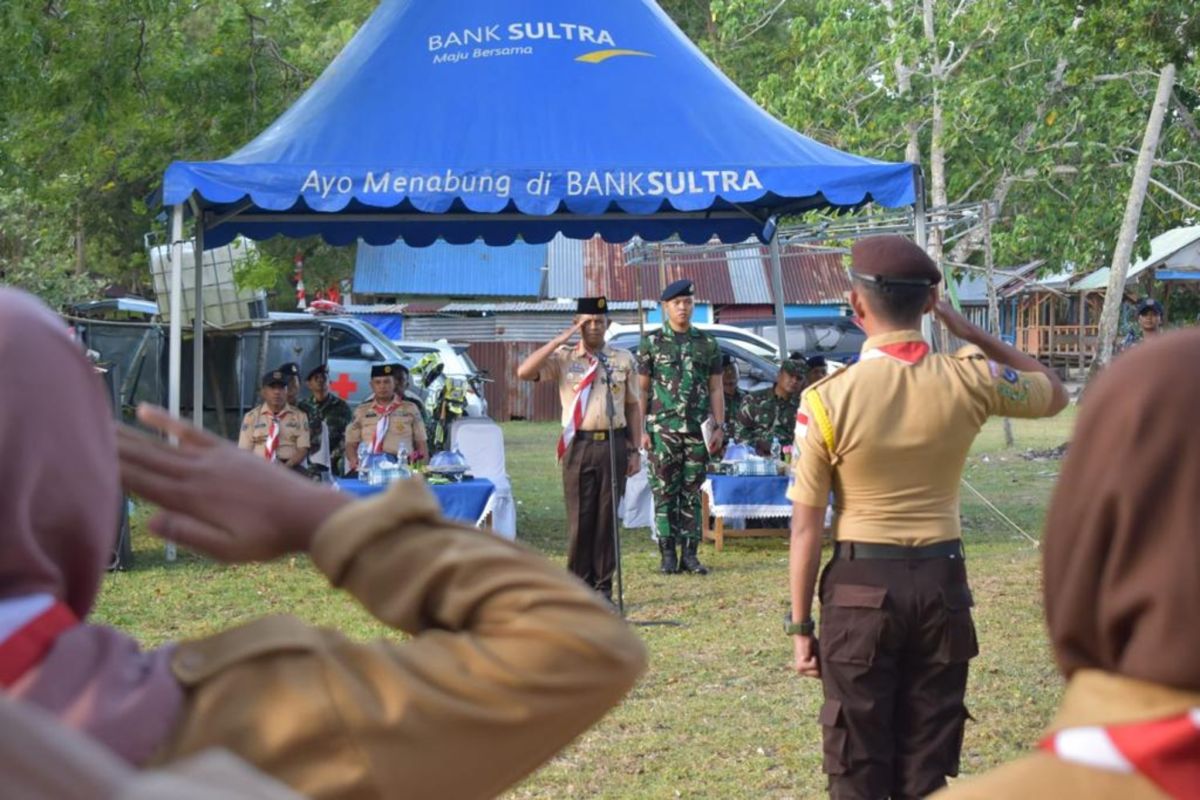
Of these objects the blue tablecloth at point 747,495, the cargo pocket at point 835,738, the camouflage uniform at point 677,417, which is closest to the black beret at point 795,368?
the blue tablecloth at point 747,495

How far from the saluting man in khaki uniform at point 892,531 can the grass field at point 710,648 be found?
1895 millimetres

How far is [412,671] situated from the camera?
1571mm

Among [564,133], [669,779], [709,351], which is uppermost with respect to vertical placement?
[564,133]

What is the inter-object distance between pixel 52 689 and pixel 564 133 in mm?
10442

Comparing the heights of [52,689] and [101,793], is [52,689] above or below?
below

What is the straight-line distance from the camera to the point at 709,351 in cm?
1162

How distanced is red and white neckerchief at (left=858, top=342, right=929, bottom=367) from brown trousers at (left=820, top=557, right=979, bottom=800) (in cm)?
58

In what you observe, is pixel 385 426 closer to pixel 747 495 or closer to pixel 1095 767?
pixel 747 495

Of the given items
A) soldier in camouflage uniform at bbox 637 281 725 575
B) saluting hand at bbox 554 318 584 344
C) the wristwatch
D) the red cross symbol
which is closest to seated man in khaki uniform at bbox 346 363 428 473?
soldier in camouflage uniform at bbox 637 281 725 575

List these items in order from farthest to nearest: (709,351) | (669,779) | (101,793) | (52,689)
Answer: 1. (709,351)
2. (669,779)
3. (52,689)
4. (101,793)

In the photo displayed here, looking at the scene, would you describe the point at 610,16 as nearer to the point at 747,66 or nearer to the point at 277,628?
the point at 277,628

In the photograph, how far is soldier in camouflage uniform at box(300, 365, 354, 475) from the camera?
1373 cm

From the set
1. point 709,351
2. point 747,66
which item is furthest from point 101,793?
point 747,66

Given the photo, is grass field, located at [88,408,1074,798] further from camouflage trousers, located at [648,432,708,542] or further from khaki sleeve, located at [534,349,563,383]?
khaki sleeve, located at [534,349,563,383]
